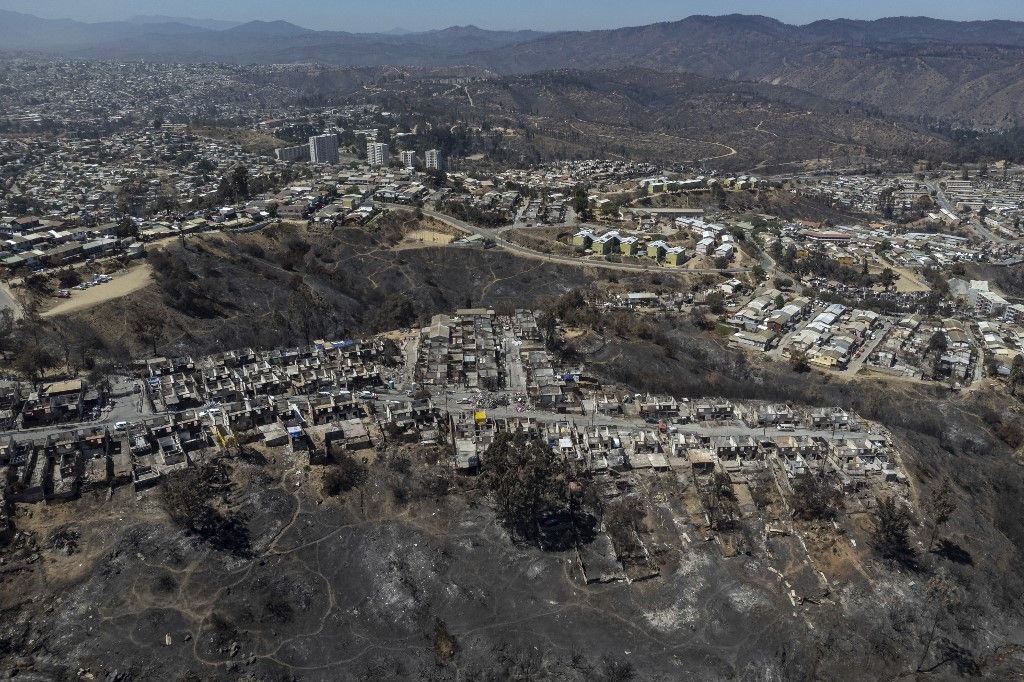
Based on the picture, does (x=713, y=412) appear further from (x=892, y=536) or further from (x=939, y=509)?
(x=939, y=509)

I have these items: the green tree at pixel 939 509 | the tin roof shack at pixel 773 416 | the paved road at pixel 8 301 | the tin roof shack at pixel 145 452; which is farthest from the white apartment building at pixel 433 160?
the green tree at pixel 939 509

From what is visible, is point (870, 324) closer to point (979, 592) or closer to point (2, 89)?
point (979, 592)

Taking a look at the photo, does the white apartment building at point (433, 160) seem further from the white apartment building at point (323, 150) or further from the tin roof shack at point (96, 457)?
the tin roof shack at point (96, 457)

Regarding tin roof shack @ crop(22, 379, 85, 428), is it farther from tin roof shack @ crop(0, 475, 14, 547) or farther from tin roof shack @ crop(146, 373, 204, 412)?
tin roof shack @ crop(0, 475, 14, 547)

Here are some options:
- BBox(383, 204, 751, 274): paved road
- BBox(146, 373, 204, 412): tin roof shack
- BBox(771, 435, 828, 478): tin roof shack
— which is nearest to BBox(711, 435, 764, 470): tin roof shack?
BBox(771, 435, 828, 478): tin roof shack

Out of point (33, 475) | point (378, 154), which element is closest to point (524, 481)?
point (33, 475)

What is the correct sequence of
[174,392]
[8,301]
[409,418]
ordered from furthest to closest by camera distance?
[8,301] → [174,392] → [409,418]

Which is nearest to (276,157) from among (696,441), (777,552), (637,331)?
(637,331)
